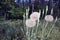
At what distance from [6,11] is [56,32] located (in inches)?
129

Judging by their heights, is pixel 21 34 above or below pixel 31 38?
below

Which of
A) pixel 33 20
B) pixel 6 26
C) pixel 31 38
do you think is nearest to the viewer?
pixel 33 20

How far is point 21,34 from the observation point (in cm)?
517

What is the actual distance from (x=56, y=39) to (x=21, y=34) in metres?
0.82

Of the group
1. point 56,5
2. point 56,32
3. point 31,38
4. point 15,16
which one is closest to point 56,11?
point 56,5

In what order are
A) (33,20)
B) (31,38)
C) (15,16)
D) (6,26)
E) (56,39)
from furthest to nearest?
(15,16) → (6,26) → (56,39) → (31,38) → (33,20)

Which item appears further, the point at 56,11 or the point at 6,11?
the point at 56,11

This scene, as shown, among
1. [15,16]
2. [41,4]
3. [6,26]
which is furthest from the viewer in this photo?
[41,4]

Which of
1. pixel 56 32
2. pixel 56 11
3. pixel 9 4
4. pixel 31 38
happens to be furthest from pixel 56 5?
pixel 31 38

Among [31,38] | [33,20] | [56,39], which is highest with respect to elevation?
[33,20]

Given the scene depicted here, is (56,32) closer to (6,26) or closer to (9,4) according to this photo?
(6,26)

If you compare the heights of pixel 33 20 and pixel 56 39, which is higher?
pixel 33 20

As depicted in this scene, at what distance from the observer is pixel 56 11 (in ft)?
29.5

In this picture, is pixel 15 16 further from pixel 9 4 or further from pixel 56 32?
pixel 56 32
